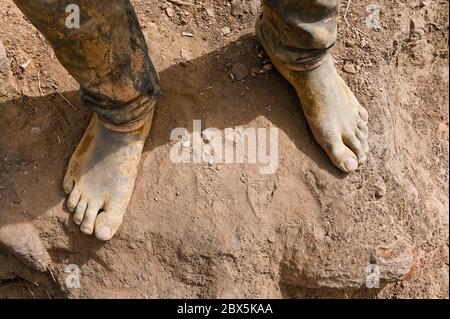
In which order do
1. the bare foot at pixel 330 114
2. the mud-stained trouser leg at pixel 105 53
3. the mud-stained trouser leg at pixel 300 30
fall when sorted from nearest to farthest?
1. the mud-stained trouser leg at pixel 105 53
2. the mud-stained trouser leg at pixel 300 30
3. the bare foot at pixel 330 114

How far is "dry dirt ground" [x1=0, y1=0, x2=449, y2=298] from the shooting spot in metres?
2.05

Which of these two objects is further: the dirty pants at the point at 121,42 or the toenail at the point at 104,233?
the toenail at the point at 104,233

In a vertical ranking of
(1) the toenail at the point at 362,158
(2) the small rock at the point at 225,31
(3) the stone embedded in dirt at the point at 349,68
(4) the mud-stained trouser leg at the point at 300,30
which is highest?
(4) the mud-stained trouser leg at the point at 300,30

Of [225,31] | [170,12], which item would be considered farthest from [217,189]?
[170,12]

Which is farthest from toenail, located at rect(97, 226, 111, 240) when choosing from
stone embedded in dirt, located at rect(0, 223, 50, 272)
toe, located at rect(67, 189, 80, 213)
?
stone embedded in dirt, located at rect(0, 223, 50, 272)

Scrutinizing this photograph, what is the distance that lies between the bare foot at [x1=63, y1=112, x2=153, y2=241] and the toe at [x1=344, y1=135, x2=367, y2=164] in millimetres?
706

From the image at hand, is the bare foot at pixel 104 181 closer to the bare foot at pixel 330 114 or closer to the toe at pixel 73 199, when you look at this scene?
the toe at pixel 73 199

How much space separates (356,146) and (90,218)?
3.11ft

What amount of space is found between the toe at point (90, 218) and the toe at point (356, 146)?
894 mm

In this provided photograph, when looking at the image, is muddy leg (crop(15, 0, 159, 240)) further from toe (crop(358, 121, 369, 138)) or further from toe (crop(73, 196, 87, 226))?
toe (crop(358, 121, 369, 138))

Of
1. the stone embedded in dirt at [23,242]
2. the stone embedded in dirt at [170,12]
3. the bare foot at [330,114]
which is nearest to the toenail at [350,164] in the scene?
the bare foot at [330,114]

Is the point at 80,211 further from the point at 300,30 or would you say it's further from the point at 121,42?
the point at 300,30

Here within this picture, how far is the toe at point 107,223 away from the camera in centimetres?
198

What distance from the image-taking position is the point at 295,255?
6.84ft
